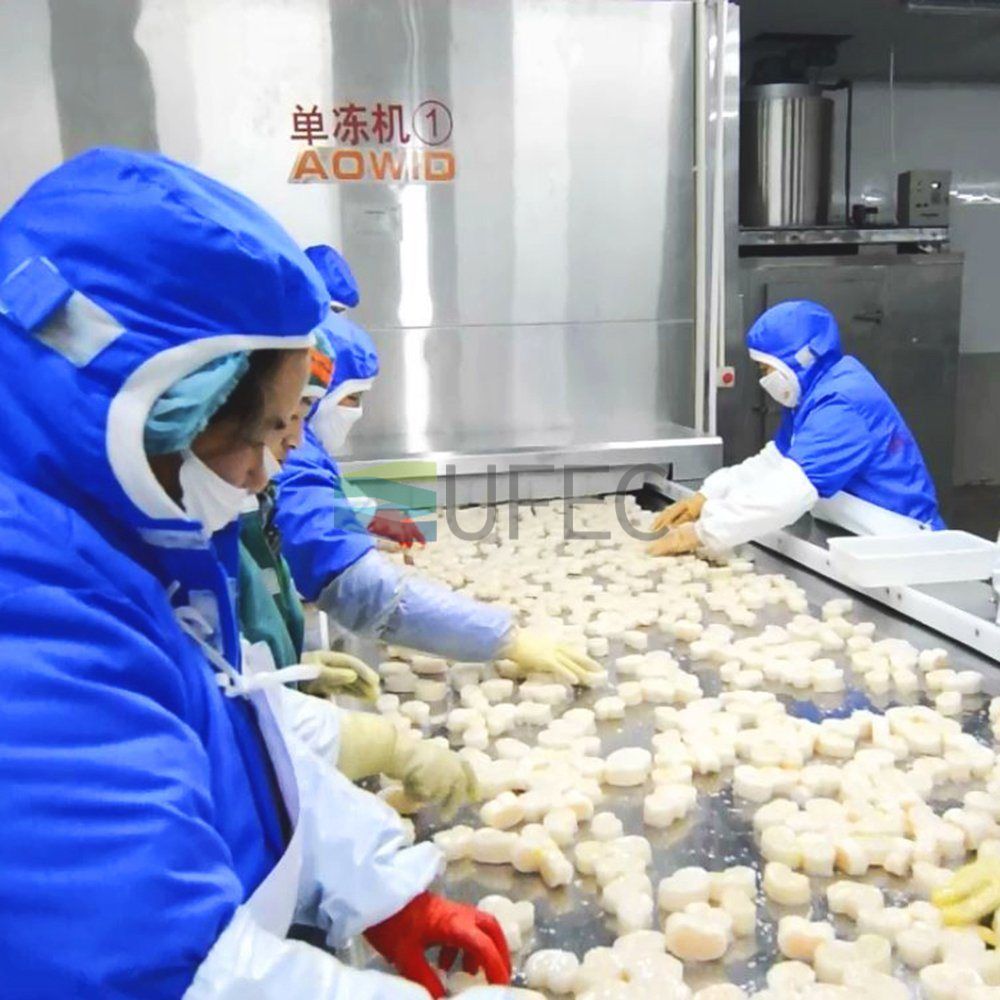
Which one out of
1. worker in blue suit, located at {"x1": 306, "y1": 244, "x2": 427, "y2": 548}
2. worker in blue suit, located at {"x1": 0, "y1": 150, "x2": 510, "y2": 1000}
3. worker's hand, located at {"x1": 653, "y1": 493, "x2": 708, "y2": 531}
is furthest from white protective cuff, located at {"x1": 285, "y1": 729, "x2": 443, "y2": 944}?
worker's hand, located at {"x1": 653, "y1": 493, "x2": 708, "y2": 531}

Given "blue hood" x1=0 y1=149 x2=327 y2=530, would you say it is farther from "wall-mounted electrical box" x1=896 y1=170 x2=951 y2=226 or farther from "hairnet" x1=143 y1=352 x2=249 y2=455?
"wall-mounted electrical box" x1=896 y1=170 x2=951 y2=226

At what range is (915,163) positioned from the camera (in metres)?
7.32

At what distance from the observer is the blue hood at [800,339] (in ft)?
12.9

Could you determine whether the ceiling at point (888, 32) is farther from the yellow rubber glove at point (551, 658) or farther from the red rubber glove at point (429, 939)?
the red rubber glove at point (429, 939)

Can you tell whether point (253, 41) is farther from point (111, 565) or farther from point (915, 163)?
point (915, 163)

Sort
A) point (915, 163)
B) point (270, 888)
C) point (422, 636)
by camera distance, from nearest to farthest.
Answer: point (270, 888), point (422, 636), point (915, 163)

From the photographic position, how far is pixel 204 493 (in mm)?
985

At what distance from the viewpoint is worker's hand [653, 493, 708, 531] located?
3.49 metres

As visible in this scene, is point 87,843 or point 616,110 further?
point 616,110

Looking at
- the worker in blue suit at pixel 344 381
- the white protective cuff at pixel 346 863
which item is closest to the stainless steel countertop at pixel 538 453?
the worker in blue suit at pixel 344 381

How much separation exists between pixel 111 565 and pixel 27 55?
3630 millimetres

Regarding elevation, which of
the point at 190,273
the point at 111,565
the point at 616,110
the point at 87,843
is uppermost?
the point at 616,110

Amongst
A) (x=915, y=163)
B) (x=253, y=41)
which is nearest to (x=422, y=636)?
(x=253, y=41)

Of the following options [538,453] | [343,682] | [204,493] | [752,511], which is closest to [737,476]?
[752,511]
